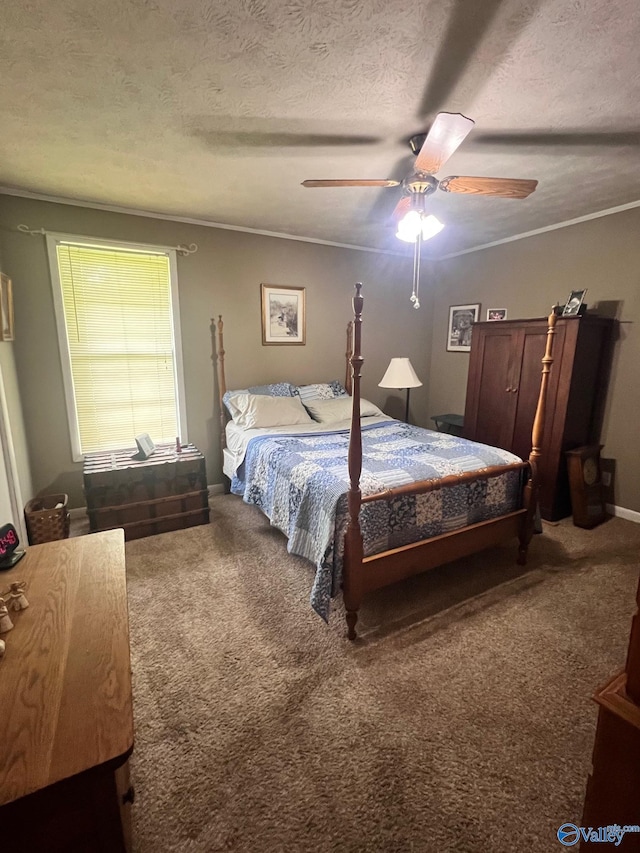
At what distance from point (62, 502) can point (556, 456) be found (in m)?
3.94

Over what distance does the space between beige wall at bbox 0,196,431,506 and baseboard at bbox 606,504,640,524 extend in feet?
7.40

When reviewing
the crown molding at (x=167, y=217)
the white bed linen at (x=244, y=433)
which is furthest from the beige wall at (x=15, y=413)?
the white bed linen at (x=244, y=433)

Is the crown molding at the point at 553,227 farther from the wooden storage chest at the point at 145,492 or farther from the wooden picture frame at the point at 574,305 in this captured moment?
the wooden storage chest at the point at 145,492

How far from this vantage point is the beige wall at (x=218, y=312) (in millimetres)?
2811

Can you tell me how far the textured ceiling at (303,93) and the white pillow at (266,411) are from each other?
160cm

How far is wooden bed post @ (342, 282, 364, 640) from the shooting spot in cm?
171

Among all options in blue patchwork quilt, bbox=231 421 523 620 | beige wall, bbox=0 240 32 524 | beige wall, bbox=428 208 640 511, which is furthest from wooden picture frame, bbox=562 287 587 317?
beige wall, bbox=0 240 32 524

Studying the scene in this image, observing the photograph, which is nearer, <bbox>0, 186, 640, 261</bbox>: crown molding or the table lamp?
<bbox>0, 186, 640, 261</bbox>: crown molding

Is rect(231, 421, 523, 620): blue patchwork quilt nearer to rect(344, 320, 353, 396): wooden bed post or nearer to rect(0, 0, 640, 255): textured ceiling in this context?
rect(344, 320, 353, 396): wooden bed post

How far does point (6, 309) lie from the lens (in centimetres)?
246

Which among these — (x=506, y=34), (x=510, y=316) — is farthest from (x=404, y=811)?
(x=510, y=316)

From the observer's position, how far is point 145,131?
1.92m

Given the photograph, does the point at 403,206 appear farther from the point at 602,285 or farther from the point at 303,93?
the point at 602,285

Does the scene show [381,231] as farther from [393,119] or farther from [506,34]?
[506,34]
